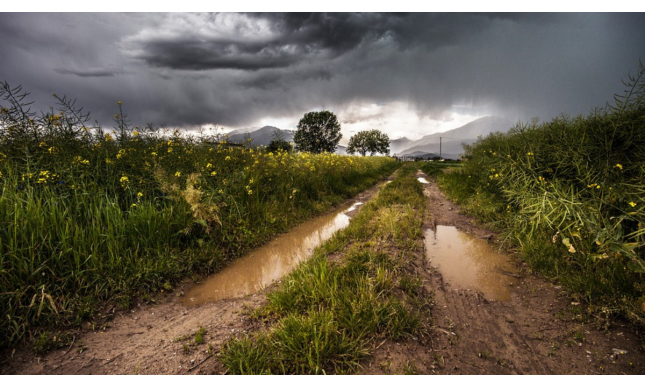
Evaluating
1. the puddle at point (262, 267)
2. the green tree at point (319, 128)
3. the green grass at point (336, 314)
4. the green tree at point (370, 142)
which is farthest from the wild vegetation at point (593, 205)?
the green tree at point (370, 142)

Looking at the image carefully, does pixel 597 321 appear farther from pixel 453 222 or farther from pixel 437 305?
pixel 453 222

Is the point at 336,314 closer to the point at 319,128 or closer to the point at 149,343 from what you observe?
the point at 149,343

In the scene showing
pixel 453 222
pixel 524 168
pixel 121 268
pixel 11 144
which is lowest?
pixel 453 222

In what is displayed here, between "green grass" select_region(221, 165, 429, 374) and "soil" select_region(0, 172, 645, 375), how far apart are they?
160mm

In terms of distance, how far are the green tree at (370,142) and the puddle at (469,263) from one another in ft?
255

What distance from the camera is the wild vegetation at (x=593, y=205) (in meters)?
2.68

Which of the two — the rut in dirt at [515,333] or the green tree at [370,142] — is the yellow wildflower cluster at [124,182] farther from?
the green tree at [370,142]

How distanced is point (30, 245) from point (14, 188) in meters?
1.21

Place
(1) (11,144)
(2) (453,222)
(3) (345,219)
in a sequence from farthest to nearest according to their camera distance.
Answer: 1. (3) (345,219)
2. (2) (453,222)
3. (1) (11,144)

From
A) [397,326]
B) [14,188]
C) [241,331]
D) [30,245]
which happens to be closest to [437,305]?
[397,326]

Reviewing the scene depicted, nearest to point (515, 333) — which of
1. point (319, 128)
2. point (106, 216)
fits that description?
point (106, 216)

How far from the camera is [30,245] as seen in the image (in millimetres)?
3006

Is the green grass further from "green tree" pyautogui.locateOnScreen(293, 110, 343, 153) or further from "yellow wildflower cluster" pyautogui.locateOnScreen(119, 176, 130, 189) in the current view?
"green tree" pyautogui.locateOnScreen(293, 110, 343, 153)

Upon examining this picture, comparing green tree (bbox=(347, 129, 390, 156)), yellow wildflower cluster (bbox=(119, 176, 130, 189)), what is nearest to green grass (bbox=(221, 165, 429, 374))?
yellow wildflower cluster (bbox=(119, 176, 130, 189))
